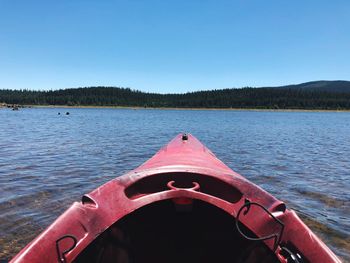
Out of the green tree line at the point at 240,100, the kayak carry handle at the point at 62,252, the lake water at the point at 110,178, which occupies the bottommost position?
the green tree line at the point at 240,100

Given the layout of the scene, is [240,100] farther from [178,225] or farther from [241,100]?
[178,225]

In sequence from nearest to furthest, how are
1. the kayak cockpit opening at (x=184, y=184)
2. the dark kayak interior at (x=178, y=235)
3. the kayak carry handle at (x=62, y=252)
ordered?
1. the kayak carry handle at (x=62, y=252)
2. the kayak cockpit opening at (x=184, y=184)
3. the dark kayak interior at (x=178, y=235)

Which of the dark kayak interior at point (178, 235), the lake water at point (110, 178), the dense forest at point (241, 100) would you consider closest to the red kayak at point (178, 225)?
the dark kayak interior at point (178, 235)

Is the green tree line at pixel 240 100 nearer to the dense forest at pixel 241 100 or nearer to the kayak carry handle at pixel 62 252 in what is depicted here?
the dense forest at pixel 241 100

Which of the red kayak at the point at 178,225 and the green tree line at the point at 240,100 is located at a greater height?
the red kayak at the point at 178,225

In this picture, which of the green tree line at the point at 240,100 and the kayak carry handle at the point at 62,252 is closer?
the kayak carry handle at the point at 62,252

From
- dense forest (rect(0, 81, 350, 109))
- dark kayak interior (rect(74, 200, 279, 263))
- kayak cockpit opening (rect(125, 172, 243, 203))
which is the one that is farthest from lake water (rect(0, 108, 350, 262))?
dense forest (rect(0, 81, 350, 109))

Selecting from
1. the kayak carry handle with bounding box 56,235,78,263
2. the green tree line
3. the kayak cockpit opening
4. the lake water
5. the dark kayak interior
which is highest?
the kayak cockpit opening

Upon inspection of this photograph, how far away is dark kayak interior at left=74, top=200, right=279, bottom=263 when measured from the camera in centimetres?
458

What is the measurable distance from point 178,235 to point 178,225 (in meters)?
0.14

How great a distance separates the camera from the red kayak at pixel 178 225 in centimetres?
347

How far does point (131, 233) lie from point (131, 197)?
0.79m

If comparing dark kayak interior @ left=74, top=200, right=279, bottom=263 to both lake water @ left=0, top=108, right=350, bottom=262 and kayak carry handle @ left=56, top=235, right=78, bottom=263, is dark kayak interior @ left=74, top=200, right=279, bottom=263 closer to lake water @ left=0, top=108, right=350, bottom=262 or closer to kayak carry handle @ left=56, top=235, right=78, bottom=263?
kayak carry handle @ left=56, top=235, right=78, bottom=263

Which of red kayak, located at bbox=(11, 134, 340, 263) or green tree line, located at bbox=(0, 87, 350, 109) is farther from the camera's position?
green tree line, located at bbox=(0, 87, 350, 109)
